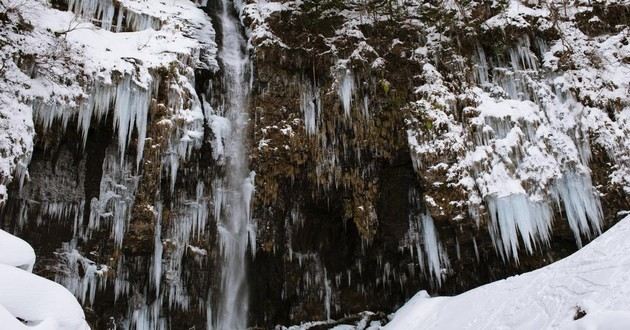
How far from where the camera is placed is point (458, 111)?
9164 millimetres

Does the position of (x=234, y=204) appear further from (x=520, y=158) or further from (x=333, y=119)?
(x=520, y=158)

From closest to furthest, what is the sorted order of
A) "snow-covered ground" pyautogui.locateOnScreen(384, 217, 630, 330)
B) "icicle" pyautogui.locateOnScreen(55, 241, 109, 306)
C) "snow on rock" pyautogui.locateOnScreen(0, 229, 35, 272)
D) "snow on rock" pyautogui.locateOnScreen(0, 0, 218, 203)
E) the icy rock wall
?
"snow on rock" pyautogui.locateOnScreen(0, 229, 35, 272)
"snow-covered ground" pyautogui.locateOnScreen(384, 217, 630, 330)
"snow on rock" pyautogui.locateOnScreen(0, 0, 218, 203)
the icy rock wall
"icicle" pyautogui.locateOnScreen(55, 241, 109, 306)

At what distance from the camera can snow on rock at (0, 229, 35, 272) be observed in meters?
3.29

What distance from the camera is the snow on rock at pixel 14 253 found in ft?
10.8

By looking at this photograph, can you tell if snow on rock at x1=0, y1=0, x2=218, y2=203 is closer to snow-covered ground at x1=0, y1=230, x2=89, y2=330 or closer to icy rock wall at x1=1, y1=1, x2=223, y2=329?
icy rock wall at x1=1, y1=1, x2=223, y2=329

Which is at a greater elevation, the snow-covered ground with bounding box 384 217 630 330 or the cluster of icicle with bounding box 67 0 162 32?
the cluster of icicle with bounding box 67 0 162 32

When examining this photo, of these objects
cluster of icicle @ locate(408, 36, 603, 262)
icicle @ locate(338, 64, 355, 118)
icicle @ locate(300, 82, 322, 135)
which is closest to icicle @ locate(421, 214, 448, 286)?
cluster of icicle @ locate(408, 36, 603, 262)

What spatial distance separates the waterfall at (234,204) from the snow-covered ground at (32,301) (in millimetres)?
5826

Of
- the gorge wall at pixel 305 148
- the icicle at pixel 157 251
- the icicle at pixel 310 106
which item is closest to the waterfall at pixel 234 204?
the gorge wall at pixel 305 148

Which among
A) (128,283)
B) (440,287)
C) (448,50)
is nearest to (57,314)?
(128,283)

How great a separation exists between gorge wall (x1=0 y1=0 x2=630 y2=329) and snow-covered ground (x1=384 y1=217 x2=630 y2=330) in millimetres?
3081

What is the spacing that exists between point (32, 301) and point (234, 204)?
6207 millimetres

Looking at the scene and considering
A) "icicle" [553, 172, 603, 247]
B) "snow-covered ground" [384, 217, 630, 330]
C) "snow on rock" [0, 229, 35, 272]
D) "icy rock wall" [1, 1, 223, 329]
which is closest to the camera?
"snow on rock" [0, 229, 35, 272]

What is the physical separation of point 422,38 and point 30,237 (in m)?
8.32
